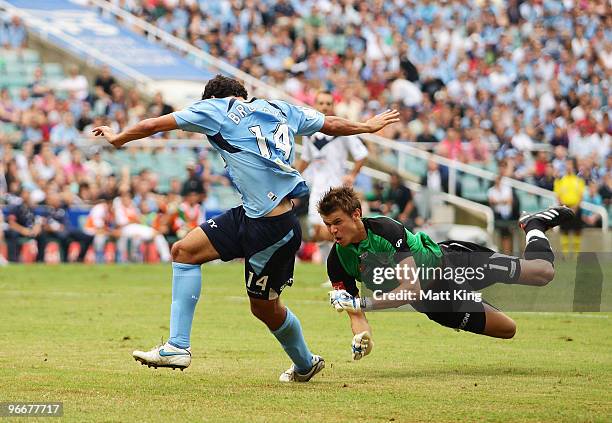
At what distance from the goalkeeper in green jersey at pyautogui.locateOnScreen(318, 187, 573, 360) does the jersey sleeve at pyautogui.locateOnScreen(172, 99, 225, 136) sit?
0.96 meters

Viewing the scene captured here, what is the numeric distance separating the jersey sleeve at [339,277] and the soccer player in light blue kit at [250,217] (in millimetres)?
414

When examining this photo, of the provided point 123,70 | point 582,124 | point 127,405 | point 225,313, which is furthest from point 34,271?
point 582,124

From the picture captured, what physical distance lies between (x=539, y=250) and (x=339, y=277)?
1889mm

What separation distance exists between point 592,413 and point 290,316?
2326 mm

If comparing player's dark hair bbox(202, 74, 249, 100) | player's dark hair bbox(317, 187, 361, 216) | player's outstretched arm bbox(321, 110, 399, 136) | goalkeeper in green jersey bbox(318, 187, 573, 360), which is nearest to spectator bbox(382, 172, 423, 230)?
goalkeeper in green jersey bbox(318, 187, 573, 360)

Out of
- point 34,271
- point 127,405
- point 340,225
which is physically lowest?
point 34,271

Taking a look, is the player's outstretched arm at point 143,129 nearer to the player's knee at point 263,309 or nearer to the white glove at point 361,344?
the player's knee at point 263,309

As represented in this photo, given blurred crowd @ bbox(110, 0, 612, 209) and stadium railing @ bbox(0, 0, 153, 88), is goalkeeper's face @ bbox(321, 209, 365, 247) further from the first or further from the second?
stadium railing @ bbox(0, 0, 153, 88)

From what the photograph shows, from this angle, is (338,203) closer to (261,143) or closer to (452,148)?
(261,143)

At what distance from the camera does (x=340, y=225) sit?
29.8 ft

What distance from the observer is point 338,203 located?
9.02 metres

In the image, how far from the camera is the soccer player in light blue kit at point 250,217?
28.8 feet

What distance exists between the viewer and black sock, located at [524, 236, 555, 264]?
33.4 feet

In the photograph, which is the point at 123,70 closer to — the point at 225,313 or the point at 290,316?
the point at 225,313
